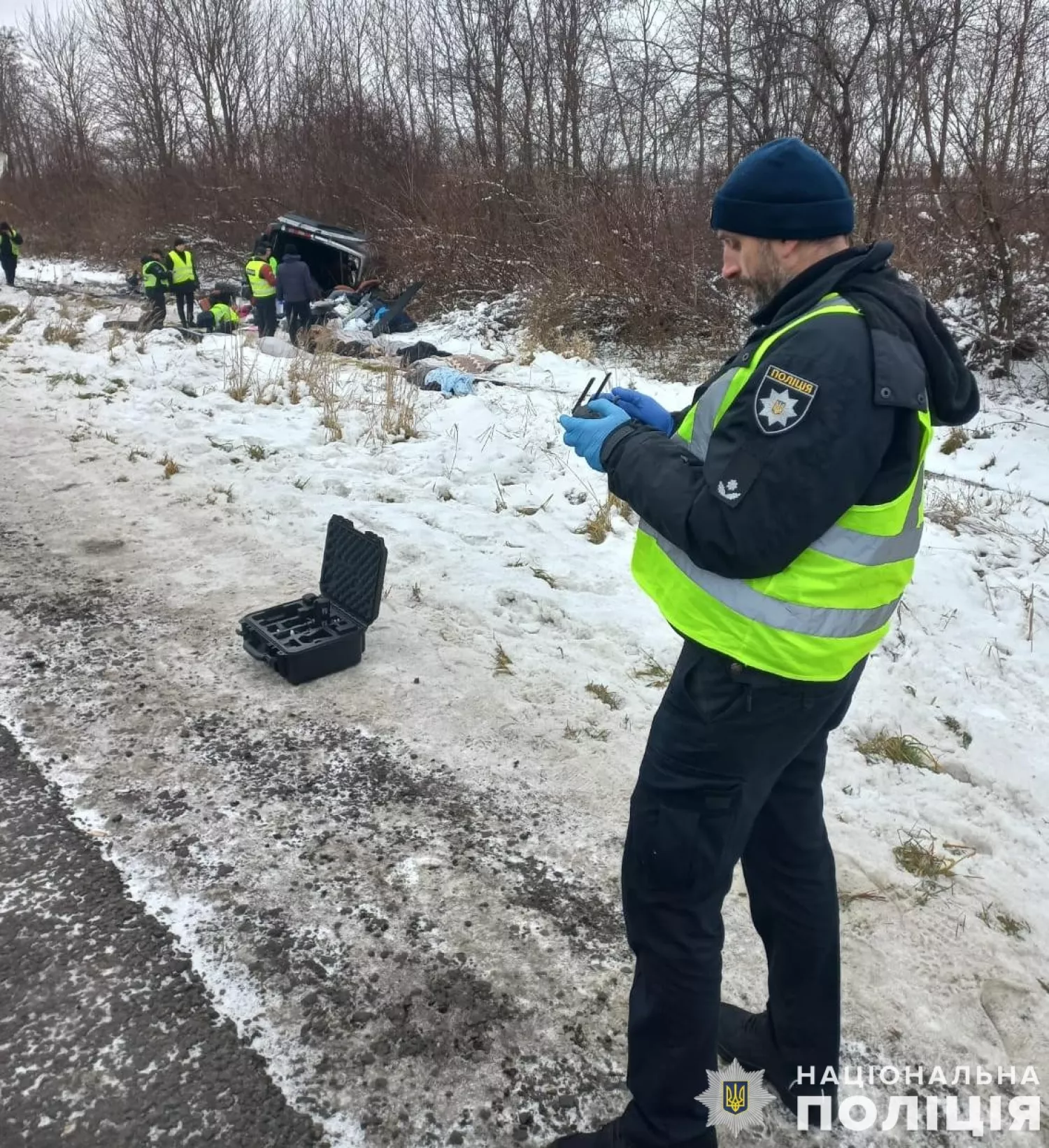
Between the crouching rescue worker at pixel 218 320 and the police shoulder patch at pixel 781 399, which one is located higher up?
the police shoulder patch at pixel 781 399

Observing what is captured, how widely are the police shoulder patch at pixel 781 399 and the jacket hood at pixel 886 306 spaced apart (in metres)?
0.17

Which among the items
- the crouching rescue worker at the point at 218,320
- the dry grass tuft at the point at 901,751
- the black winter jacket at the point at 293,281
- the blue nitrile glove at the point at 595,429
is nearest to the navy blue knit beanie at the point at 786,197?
the blue nitrile glove at the point at 595,429

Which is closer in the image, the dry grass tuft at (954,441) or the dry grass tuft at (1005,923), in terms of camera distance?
the dry grass tuft at (1005,923)

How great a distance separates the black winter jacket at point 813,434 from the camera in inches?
57.8

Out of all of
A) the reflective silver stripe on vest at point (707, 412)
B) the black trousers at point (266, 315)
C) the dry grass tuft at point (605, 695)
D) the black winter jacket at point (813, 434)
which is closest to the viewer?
the black winter jacket at point (813, 434)

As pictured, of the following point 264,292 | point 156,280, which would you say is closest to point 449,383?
point 264,292

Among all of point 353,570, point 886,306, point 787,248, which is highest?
point 787,248

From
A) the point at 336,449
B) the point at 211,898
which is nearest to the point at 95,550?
the point at 336,449

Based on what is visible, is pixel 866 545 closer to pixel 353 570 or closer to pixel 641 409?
pixel 641 409

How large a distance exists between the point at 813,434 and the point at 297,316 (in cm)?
1414

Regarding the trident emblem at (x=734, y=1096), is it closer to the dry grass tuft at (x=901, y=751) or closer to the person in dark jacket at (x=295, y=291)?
the dry grass tuft at (x=901, y=751)

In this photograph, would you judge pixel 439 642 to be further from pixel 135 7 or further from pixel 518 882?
pixel 135 7

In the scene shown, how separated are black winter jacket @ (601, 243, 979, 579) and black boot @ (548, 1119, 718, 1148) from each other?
1.16m

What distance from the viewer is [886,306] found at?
1588 mm
